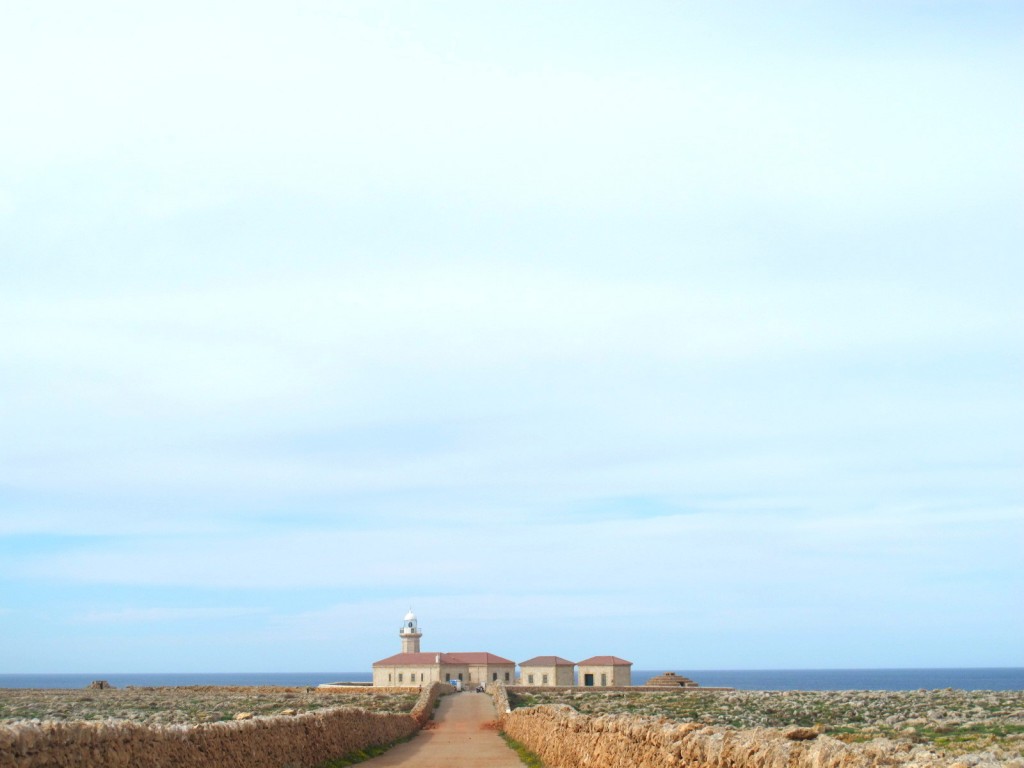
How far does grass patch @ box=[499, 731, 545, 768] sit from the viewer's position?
1689cm

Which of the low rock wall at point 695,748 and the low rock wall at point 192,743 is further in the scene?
the low rock wall at point 192,743

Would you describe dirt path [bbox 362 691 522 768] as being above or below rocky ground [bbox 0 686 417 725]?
above

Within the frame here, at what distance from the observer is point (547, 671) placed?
7350 centimetres

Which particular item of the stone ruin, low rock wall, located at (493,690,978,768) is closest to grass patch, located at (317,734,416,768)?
low rock wall, located at (493,690,978,768)

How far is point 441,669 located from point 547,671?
729 centimetres

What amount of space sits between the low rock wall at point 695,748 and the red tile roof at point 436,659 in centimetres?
5688

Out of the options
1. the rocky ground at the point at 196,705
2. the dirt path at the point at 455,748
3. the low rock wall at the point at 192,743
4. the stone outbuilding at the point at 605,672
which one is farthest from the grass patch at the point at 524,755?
the stone outbuilding at the point at 605,672

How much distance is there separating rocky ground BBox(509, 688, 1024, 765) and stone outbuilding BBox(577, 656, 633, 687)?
15.2 meters

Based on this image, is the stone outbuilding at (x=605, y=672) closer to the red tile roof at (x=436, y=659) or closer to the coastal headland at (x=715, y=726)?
the red tile roof at (x=436, y=659)

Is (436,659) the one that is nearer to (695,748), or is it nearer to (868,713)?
(868,713)

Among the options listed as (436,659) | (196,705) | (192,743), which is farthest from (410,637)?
(192,743)

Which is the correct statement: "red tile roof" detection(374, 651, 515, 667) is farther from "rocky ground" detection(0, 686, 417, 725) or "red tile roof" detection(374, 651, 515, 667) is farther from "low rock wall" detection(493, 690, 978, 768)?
"low rock wall" detection(493, 690, 978, 768)

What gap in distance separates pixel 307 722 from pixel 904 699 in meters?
39.5

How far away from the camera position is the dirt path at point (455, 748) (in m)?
17.2
